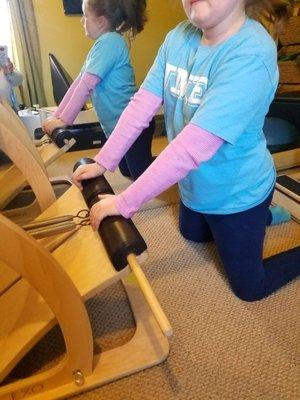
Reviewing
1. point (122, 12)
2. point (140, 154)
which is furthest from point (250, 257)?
point (122, 12)

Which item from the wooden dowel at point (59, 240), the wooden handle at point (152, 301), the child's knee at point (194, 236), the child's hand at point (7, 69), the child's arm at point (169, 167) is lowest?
the child's knee at point (194, 236)

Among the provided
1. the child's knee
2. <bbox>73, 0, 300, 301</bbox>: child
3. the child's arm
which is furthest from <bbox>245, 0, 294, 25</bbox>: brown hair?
the child's knee

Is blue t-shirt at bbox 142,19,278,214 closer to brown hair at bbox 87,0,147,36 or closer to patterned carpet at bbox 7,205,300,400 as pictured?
patterned carpet at bbox 7,205,300,400

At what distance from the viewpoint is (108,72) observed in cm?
155

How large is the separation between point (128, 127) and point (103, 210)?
33 centimetres

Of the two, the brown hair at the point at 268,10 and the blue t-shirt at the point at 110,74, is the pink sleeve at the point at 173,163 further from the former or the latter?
the blue t-shirt at the point at 110,74

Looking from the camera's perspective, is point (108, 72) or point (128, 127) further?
point (108, 72)

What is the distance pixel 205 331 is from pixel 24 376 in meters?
0.49

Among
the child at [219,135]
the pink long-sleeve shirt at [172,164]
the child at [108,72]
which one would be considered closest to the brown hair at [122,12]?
the child at [108,72]

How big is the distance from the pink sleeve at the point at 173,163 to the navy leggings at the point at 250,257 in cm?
29

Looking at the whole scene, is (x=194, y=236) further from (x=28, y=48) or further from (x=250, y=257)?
Result: (x=28, y=48)

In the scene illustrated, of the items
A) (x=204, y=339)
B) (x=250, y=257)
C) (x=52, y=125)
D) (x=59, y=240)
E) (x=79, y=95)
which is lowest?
(x=204, y=339)

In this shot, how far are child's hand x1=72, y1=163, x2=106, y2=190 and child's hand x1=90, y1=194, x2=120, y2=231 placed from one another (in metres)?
0.18

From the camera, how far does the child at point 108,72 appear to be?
→ 1.48m
